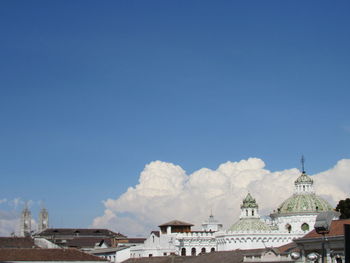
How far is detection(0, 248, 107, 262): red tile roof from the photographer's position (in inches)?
2859

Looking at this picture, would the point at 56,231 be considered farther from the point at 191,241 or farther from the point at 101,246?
the point at 191,241

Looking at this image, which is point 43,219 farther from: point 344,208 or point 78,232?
point 344,208

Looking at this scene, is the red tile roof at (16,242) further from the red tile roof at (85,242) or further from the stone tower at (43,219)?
the stone tower at (43,219)

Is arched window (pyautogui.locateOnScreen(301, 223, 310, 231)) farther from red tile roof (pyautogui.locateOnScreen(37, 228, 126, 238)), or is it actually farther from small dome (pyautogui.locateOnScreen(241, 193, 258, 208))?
red tile roof (pyautogui.locateOnScreen(37, 228, 126, 238))

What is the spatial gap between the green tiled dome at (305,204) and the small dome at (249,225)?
4911mm

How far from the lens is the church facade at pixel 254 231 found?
313 feet

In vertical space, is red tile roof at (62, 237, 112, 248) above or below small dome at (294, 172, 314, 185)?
below

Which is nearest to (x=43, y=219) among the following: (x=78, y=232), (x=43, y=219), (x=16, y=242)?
(x=43, y=219)

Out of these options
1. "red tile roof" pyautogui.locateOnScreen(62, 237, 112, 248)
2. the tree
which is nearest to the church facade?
the tree

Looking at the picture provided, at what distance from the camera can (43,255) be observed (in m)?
73.5

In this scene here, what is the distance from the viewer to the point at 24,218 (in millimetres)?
183875

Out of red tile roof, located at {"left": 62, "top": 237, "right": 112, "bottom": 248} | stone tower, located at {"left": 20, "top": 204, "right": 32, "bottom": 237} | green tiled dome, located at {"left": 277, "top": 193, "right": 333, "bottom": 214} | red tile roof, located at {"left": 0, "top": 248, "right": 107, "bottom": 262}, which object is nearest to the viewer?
red tile roof, located at {"left": 0, "top": 248, "right": 107, "bottom": 262}

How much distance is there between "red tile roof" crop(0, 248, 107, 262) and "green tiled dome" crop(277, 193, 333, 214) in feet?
126

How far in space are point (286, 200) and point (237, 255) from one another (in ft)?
122
